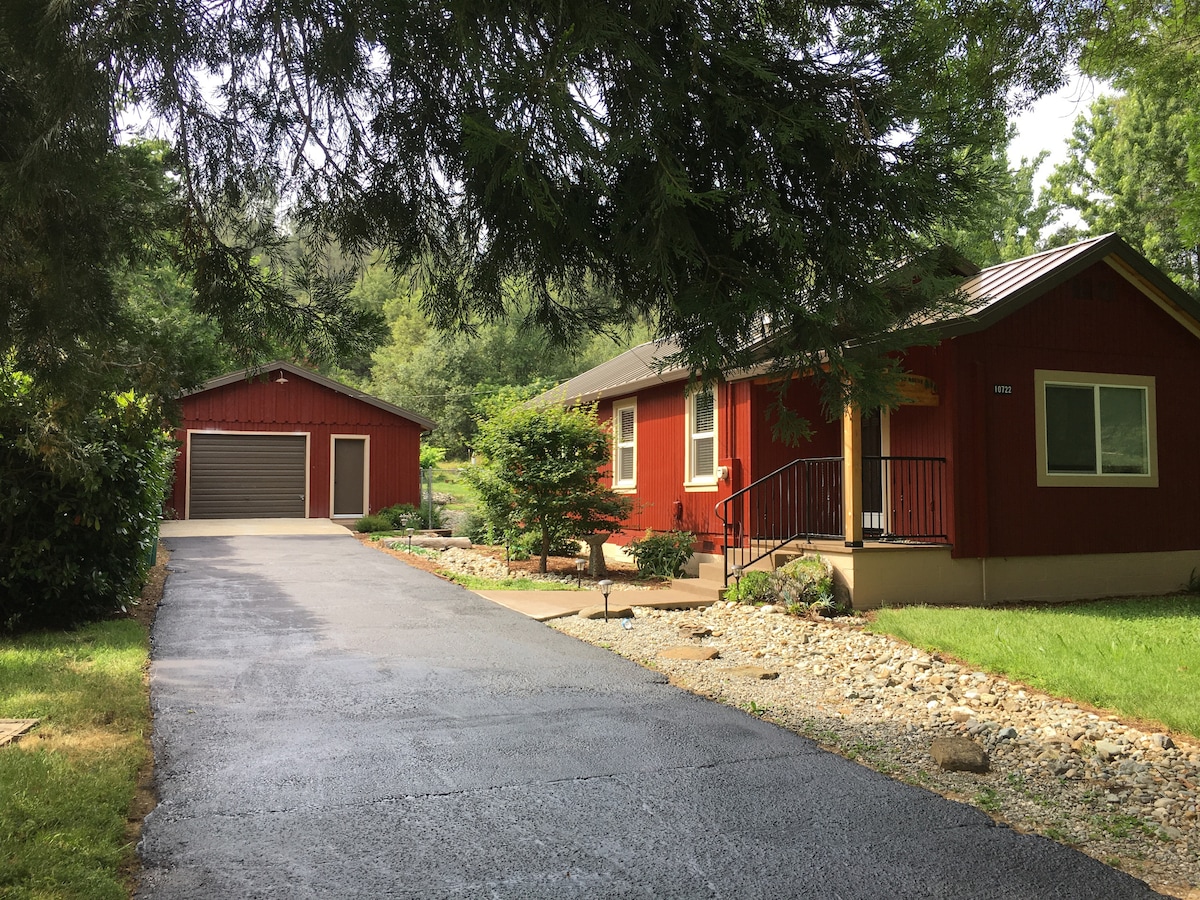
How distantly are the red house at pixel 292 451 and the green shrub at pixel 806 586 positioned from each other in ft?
49.1

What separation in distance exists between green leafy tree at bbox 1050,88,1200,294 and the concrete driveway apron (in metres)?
23.0

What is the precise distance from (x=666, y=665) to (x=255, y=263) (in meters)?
4.27

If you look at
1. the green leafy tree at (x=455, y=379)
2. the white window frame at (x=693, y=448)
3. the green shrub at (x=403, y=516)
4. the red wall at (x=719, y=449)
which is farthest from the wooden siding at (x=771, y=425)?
the green leafy tree at (x=455, y=379)

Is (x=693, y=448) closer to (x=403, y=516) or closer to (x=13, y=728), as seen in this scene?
(x=403, y=516)

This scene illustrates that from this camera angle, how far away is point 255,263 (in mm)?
5555

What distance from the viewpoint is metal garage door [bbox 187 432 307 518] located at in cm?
2184

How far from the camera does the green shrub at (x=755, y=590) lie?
10.2 m

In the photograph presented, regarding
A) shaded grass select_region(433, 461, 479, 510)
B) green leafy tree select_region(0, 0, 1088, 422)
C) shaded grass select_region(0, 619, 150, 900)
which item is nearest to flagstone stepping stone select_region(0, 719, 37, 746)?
shaded grass select_region(0, 619, 150, 900)

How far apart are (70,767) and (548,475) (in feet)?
28.7

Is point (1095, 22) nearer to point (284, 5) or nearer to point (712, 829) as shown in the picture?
point (284, 5)

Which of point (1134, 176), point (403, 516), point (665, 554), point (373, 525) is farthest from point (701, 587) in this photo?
point (1134, 176)

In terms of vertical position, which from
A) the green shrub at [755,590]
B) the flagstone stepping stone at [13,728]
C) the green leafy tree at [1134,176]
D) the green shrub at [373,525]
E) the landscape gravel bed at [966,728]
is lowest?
the landscape gravel bed at [966,728]

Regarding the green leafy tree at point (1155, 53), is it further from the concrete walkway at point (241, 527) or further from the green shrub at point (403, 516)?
the green shrub at point (403, 516)

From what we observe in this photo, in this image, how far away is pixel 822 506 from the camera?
1220cm
